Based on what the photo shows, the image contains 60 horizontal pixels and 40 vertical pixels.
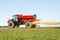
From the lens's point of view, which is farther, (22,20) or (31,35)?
(22,20)

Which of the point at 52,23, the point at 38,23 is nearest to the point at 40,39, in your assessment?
the point at 52,23

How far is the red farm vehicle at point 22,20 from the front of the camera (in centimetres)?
2904

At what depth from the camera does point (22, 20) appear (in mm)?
30109

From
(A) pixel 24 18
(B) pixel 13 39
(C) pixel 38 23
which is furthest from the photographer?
(A) pixel 24 18

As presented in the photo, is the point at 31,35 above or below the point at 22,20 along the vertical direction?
above

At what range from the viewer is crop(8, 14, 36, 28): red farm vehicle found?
1143 inches

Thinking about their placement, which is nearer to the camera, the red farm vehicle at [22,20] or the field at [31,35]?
the field at [31,35]

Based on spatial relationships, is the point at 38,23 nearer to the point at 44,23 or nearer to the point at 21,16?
the point at 44,23

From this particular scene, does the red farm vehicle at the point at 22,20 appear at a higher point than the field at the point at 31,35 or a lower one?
lower

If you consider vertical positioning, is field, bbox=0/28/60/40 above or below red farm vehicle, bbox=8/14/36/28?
above

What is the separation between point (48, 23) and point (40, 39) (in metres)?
16.9

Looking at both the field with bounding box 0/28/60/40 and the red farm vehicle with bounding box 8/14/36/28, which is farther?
the red farm vehicle with bounding box 8/14/36/28

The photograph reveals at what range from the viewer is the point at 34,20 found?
29.2 meters

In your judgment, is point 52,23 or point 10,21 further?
point 10,21
